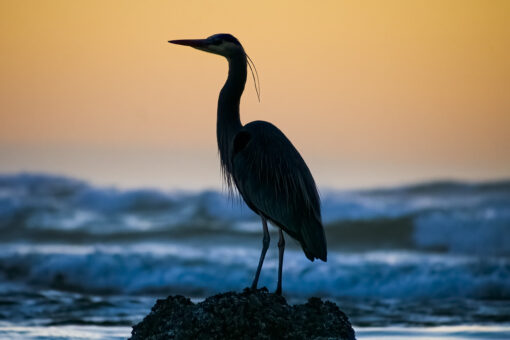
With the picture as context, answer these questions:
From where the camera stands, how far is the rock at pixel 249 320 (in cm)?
648

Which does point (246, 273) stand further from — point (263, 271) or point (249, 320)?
point (249, 320)

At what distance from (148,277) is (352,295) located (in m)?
4.87

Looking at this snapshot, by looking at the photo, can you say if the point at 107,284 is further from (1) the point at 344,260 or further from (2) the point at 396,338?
(2) the point at 396,338

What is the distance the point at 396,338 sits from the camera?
11.0 metres

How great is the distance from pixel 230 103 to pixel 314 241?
5.33 ft

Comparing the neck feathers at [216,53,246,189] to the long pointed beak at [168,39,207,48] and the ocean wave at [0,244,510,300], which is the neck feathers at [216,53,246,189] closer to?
the long pointed beak at [168,39,207,48]

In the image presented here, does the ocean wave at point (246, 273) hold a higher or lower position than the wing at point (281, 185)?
higher

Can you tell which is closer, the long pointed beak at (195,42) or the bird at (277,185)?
the bird at (277,185)

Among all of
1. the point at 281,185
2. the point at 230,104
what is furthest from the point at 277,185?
the point at 230,104

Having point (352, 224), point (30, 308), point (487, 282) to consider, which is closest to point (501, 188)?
point (352, 224)

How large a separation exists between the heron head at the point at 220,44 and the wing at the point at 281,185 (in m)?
0.80

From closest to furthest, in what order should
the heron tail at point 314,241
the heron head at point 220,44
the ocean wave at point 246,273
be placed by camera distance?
1. the heron tail at point 314,241
2. the heron head at point 220,44
3. the ocean wave at point 246,273

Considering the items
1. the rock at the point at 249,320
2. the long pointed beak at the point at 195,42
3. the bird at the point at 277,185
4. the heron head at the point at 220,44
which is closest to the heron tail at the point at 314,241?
the bird at the point at 277,185

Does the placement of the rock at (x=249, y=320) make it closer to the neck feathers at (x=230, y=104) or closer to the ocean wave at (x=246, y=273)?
the neck feathers at (x=230, y=104)
